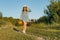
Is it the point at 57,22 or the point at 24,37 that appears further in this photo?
the point at 57,22

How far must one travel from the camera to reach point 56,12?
34938 mm

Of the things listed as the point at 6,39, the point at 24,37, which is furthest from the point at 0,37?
the point at 24,37

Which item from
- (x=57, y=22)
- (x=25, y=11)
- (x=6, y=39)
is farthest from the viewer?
(x=57, y=22)

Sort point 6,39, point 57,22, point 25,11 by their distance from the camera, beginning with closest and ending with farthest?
point 6,39 → point 25,11 → point 57,22

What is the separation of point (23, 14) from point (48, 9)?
21.8m

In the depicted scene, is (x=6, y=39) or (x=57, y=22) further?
(x=57, y=22)

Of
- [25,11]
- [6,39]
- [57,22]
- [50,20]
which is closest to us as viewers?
[6,39]

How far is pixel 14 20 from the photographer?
34.2 meters

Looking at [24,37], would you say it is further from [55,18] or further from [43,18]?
[43,18]

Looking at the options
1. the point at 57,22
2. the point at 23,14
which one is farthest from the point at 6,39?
the point at 57,22

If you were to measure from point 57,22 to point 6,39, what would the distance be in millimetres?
22606

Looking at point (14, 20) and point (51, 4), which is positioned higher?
point (51, 4)

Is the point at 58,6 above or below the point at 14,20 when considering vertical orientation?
above

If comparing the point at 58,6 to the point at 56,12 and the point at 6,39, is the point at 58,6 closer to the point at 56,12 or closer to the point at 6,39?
the point at 56,12
